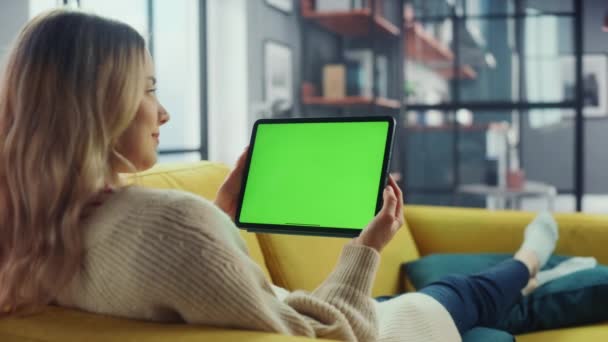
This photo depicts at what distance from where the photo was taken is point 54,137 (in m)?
0.84

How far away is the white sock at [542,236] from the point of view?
1.85 metres

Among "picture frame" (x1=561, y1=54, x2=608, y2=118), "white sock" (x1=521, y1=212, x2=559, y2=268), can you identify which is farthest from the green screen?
"picture frame" (x1=561, y1=54, x2=608, y2=118)

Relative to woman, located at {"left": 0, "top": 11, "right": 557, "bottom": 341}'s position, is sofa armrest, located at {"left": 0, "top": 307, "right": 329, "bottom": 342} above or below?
below

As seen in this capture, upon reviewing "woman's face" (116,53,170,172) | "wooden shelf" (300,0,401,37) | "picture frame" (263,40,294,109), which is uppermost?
"wooden shelf" (300,0,401,37)

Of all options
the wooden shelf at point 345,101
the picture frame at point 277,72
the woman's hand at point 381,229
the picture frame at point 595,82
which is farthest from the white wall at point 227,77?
the woman's hand at point 381,229

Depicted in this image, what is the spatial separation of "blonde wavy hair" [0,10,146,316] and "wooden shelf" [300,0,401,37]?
331 centimetres

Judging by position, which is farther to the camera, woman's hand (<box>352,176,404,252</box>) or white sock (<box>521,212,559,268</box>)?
white sock (<box>521,212,559,268</box>)

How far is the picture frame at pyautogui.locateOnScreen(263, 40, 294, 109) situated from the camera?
3705mm

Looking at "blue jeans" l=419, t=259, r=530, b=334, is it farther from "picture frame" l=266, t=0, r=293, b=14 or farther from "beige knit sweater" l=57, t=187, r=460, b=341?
"picture frame" l=266, t=0, r=293, b=14

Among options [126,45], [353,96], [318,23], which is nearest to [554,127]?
[353,96]

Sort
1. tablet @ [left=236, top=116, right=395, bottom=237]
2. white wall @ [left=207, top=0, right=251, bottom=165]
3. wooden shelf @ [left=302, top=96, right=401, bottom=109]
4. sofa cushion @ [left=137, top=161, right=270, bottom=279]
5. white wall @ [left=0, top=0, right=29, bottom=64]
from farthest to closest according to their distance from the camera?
wooden shelf @ [left=302, top=96, right=401, bottom=109], white wall @ [left=207, top=0, right=251, bottom=165], white wall @ [left=0, top=0, right=29, bottom=64], sofa cushion @ [left=137, top=161, right=270, bottom=279], tablet @ [left=236, top=116, right=395, bottom=237]

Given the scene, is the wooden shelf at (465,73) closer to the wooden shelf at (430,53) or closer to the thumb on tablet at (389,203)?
the wooden shelf at (430,53)

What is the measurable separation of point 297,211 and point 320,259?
1.72ft

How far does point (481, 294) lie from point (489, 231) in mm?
613
